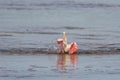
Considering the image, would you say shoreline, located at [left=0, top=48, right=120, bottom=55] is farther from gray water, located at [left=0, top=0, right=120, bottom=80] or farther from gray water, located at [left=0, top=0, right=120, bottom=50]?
gray water, located at [left=0, top=0, right=120, bottom=50]

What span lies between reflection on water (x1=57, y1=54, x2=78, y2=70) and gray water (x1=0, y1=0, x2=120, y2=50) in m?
2.54

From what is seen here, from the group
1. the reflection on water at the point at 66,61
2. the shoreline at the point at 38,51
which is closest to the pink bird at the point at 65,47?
the reflection on water at the point at 66,61

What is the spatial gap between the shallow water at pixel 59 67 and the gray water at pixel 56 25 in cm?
304

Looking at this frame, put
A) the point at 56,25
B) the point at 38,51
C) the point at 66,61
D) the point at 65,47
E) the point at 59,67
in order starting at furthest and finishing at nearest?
the point at 56,25, the point at 38,51, the point at 65,47, the point at 66,61, the point at 59,67

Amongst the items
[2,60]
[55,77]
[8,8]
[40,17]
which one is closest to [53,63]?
[2,60]

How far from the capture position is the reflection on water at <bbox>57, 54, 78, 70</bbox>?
20.6 metres

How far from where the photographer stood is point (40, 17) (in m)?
41.2

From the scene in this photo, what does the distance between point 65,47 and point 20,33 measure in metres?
7.32

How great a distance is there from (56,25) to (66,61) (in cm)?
1368

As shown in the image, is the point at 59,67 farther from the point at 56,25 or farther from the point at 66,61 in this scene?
the point at 56,25

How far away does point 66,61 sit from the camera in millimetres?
22188

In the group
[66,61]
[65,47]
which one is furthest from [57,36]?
[66,61]

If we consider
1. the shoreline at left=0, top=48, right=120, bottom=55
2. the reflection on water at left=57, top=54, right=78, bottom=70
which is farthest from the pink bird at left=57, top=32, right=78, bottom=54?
the shoreline at left=0, top=48, right=120, bottom=55

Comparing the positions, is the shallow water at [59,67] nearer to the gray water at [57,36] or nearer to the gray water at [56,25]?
the gray water at [57,36]
